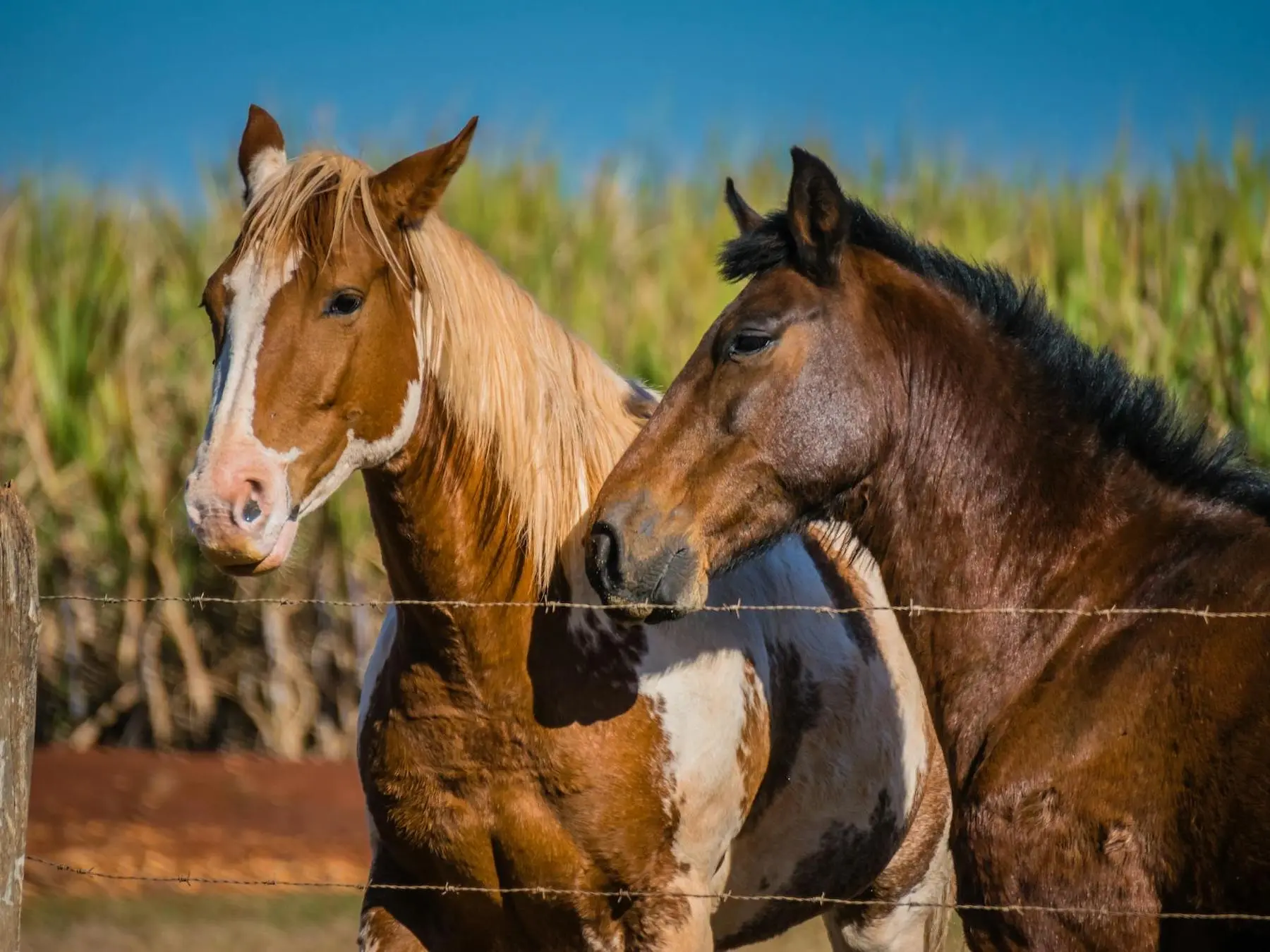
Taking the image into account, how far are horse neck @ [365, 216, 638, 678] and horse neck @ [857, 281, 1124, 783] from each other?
0.80 meters

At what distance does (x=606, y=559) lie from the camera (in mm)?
3104

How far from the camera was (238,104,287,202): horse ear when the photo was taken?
3.56 m

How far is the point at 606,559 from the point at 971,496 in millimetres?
837

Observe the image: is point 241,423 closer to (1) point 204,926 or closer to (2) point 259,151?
(2) point 259,151

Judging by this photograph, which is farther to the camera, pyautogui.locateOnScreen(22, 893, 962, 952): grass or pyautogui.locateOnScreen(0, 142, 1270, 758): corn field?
pyautogui.locateOnScreen(0, 142, 1270, 758): corn field

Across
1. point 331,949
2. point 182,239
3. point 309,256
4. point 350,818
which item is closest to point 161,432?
point 182,239

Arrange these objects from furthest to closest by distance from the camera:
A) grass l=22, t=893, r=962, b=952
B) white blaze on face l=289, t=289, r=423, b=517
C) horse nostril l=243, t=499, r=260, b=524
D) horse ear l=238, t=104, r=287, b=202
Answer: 1. grass l=22, t=893, r=962, b=952
2. horse ear l=238, t=104, r=287, b=202
3. white blaze on face l=289, t=289, r=423, b=517
4. horse nostril l=243, t=499, r=260, b=524

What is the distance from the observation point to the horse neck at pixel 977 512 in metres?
3.09

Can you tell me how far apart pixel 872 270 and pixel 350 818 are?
5.44 m

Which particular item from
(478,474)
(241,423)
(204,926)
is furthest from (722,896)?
(204,926)

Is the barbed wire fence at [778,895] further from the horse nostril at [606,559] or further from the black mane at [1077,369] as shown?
the black mane at [1077,369]

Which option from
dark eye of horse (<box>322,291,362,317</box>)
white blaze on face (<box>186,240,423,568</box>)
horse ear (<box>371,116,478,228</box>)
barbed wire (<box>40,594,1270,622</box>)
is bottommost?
barbed wire (<box>40,594,1270,622</box>)

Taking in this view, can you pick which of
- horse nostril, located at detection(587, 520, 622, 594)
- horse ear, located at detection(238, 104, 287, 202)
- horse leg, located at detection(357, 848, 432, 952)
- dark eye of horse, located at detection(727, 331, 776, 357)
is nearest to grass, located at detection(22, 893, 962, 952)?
horse leg, located at detection(357, 848, 432, 952)

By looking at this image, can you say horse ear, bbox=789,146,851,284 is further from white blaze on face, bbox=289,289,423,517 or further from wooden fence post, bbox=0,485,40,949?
wooden fence post, bbox=0,485,40,949
